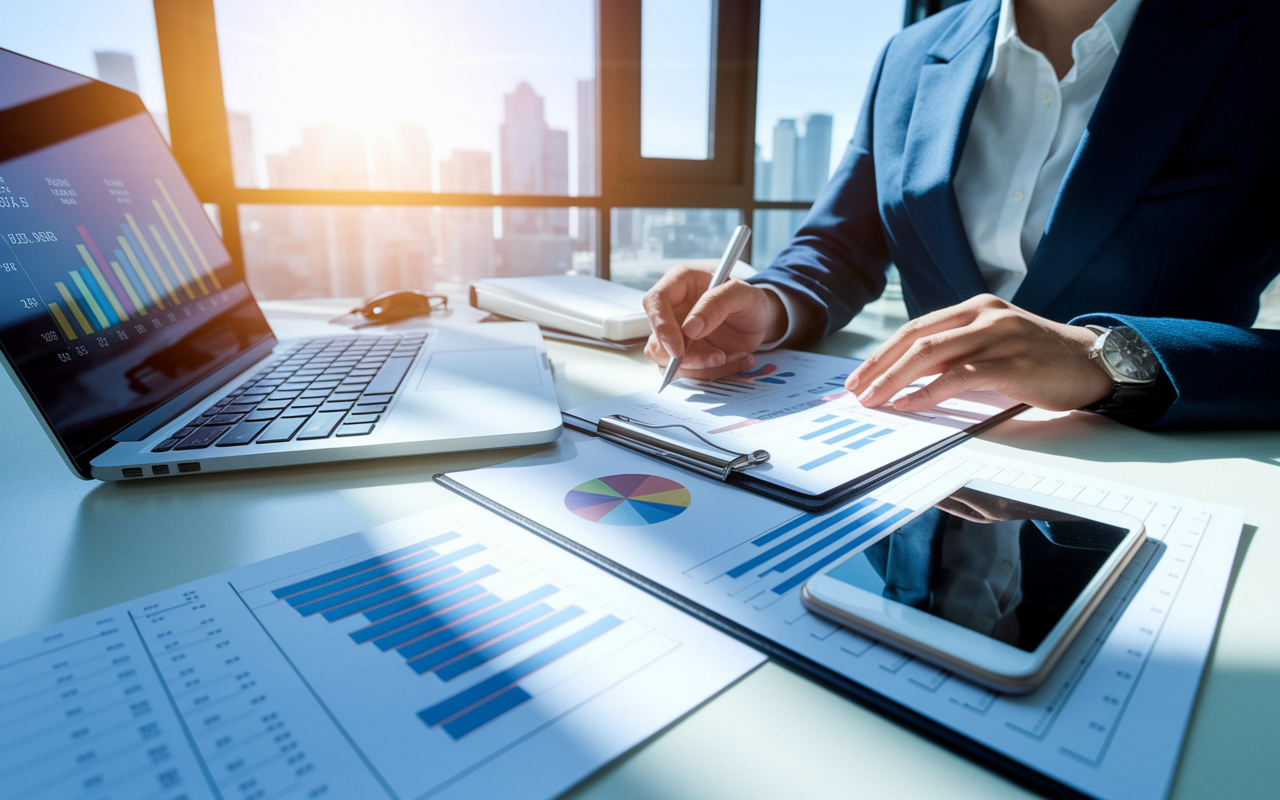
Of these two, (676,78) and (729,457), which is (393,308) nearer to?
(729,457)

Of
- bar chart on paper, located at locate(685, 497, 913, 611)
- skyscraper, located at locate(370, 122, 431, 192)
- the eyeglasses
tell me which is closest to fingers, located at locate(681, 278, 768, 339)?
bar chart on paper, located at locate(685, 497, 913, 611)

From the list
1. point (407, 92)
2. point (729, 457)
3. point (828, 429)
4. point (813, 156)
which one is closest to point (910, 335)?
point (828, 429)

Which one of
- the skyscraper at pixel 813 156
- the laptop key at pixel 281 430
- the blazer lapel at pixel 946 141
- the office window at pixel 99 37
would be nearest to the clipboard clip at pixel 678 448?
the laptop key at pixel 281 430

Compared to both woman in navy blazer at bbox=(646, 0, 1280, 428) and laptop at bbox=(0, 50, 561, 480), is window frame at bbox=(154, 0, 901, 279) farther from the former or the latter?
woman in navy blazer at bbox=(646, 0, 1280, 428)

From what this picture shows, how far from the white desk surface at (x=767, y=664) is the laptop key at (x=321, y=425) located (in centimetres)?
2

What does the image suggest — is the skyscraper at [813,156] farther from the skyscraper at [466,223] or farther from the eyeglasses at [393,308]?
the eyeglasses at [393,308]

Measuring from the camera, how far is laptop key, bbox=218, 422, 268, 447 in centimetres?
44

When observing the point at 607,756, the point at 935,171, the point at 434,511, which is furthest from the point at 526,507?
the point at 935,171

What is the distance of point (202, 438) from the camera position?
1.43 feet

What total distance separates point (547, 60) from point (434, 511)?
5.85ft

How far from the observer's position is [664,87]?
1902 millimetres

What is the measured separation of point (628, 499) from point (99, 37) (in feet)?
5.00

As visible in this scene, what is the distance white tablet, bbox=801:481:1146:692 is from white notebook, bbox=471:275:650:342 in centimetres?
58

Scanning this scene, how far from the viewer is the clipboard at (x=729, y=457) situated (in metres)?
0.39
